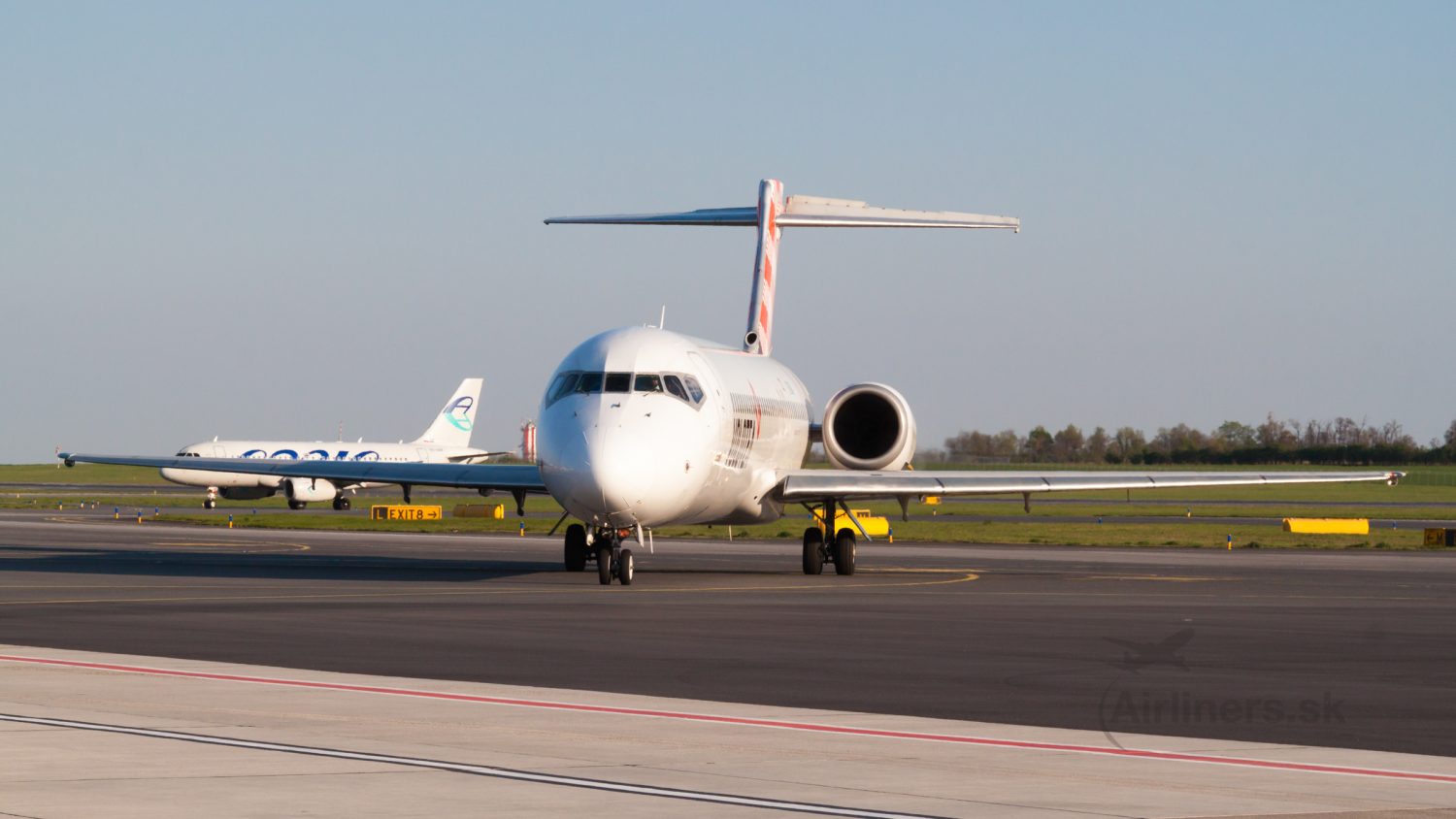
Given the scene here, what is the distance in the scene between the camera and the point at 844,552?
30281mm

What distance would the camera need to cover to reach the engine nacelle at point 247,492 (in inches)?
3017

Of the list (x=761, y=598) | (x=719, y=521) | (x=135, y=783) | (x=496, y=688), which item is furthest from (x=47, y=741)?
(x=719, y=521)

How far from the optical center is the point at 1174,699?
12.6 meters

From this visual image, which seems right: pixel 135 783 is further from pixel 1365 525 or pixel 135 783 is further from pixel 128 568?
pixel 1365 525

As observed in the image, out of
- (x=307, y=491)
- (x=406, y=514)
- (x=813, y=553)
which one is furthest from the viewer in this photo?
(x=307, y=491)

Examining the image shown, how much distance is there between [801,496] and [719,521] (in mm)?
1430

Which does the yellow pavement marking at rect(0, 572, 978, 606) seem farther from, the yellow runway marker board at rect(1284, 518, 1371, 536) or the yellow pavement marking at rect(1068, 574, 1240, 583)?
the yellow runway marker board at rect(1284, 518, 1371, 536)

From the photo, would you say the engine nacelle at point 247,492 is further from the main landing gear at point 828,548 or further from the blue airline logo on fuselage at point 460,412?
the main landing gear at point 828,548

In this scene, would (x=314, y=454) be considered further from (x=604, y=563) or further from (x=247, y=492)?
(x=604, y=563)

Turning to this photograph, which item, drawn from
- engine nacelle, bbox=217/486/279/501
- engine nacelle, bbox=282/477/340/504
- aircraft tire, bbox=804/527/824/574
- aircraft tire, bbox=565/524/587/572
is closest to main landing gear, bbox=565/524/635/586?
aircraft tire, bbox=565/524/587/572

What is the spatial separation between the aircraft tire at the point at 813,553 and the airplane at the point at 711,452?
23 mm

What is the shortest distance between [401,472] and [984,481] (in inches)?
377

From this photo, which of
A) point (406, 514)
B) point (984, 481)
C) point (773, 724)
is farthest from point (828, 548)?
point (406, 514)

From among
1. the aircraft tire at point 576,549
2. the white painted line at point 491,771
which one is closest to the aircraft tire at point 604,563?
the aircraft tire at point 576,549
